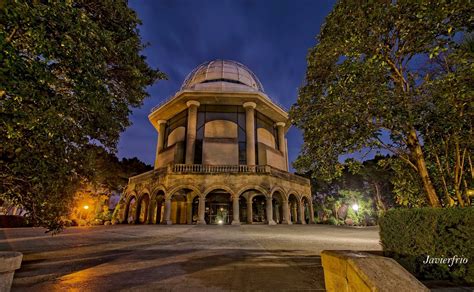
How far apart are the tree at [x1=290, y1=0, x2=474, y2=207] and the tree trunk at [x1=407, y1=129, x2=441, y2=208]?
21 mm

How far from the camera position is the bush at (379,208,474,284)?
14.1 feet

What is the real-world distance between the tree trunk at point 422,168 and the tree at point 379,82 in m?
0.02

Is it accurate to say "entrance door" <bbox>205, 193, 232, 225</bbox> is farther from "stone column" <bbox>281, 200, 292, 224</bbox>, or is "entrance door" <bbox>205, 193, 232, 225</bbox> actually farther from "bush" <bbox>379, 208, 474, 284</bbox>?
"bush" <bbox>379, 208, 474, 284</bbox>

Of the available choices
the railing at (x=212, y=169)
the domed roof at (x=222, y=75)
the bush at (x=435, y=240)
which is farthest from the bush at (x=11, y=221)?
the bush at (x=435, y=240)

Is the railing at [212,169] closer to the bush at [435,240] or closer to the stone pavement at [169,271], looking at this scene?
the stone pavement at [169,271]

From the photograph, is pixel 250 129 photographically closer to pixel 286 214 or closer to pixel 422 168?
pixel 286 214

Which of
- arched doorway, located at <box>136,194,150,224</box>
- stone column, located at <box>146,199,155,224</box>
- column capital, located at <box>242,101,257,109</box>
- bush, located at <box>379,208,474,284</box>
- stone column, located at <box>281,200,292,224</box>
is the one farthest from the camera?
column capital, located at <box>242,101,257,109</box>

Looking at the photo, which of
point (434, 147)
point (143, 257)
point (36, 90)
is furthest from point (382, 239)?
Result: point (36, 90)

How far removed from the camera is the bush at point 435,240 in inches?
169

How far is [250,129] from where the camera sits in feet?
85.9

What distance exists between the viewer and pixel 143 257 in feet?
20.1

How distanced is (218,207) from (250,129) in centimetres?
978

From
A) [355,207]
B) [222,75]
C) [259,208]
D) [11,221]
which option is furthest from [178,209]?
[355,207]

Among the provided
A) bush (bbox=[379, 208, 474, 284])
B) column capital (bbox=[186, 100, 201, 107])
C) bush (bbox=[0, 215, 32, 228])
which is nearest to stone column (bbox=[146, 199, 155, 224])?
column capital (bbox=[186, 100, 201, 107])
